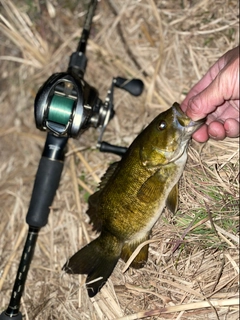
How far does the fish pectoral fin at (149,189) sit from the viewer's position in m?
3.44

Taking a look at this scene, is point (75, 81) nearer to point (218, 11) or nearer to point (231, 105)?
point (231, 105)

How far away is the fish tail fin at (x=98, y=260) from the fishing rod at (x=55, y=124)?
468 mm

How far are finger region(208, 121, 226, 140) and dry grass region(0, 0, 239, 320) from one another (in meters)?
0.14

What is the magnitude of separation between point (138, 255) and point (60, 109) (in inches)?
46.0

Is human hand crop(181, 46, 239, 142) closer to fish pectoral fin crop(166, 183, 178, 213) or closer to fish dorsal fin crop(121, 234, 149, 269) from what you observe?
Answer: fish pectoral fin crop(166, 183, 178, 213)

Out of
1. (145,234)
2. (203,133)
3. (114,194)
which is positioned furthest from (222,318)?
(203,133)

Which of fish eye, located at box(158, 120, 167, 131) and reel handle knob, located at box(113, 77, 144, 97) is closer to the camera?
fish eye, located at box(158, 120, 167, 131)

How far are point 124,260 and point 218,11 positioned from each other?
7.19ft

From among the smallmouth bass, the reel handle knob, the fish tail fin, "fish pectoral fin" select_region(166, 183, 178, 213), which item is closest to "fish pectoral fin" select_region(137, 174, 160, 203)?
the smallmouth bass

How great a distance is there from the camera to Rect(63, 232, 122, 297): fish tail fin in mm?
3621

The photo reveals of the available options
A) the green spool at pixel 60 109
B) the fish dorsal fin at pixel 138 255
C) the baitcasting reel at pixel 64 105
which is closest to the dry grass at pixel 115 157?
the fish dorsal fin at pixel 138 255

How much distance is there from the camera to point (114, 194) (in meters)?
3.53

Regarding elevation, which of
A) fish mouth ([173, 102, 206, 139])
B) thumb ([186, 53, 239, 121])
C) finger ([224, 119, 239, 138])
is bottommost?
finger ([224, 119, 239, 138])

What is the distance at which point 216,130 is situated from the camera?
3727mm
